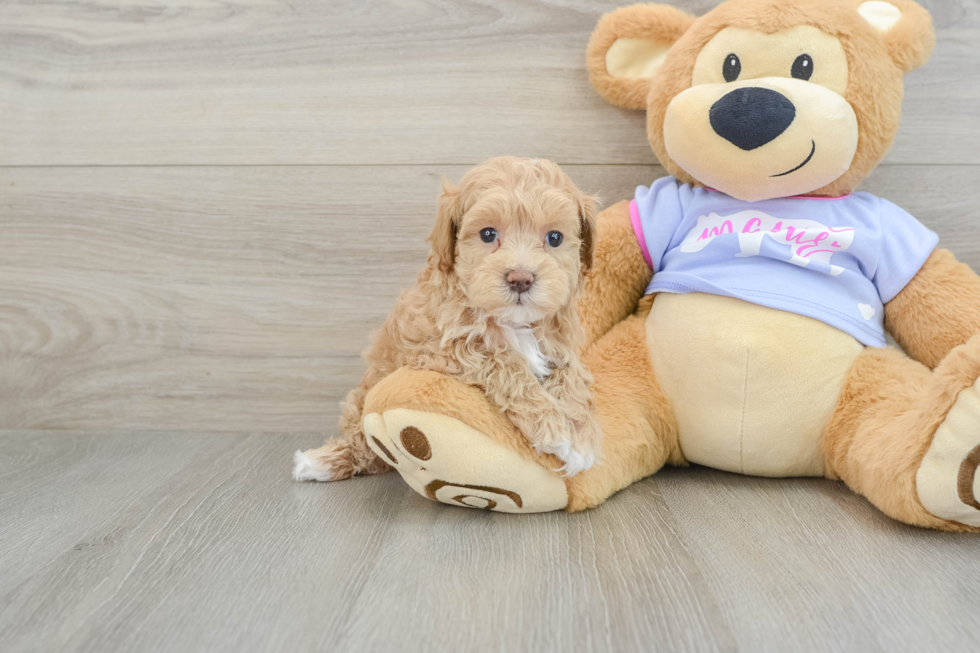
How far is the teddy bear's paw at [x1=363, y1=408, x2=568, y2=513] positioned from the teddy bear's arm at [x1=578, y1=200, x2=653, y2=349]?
274mm

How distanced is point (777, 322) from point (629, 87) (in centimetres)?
42

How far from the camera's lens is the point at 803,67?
918 millimetres

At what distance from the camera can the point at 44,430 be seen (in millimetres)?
1300

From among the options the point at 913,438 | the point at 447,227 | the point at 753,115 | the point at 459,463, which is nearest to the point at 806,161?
the point at 753,115

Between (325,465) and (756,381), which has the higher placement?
(756,381)

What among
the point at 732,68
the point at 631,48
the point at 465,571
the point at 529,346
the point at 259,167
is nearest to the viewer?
the point at 465,571

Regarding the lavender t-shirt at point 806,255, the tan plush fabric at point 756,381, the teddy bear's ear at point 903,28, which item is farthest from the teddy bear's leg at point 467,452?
the teddy bear's ear at point 903,28

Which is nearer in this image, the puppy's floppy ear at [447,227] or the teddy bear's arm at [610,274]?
the puppy's floppy ear at [447,227]

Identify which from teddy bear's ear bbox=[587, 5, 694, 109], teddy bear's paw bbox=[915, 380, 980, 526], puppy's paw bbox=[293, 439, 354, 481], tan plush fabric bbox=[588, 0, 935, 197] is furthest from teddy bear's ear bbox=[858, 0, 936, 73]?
puppy's paw bbox=[293, 439, 354, 481]

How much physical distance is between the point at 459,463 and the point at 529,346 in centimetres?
16

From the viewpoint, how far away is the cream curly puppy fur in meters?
0.75

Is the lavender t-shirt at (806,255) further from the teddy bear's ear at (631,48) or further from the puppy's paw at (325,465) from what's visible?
the puppy's paw at (325,465)

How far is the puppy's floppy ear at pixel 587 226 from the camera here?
2.69 ft

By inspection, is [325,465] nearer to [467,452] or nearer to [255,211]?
[467,452]
